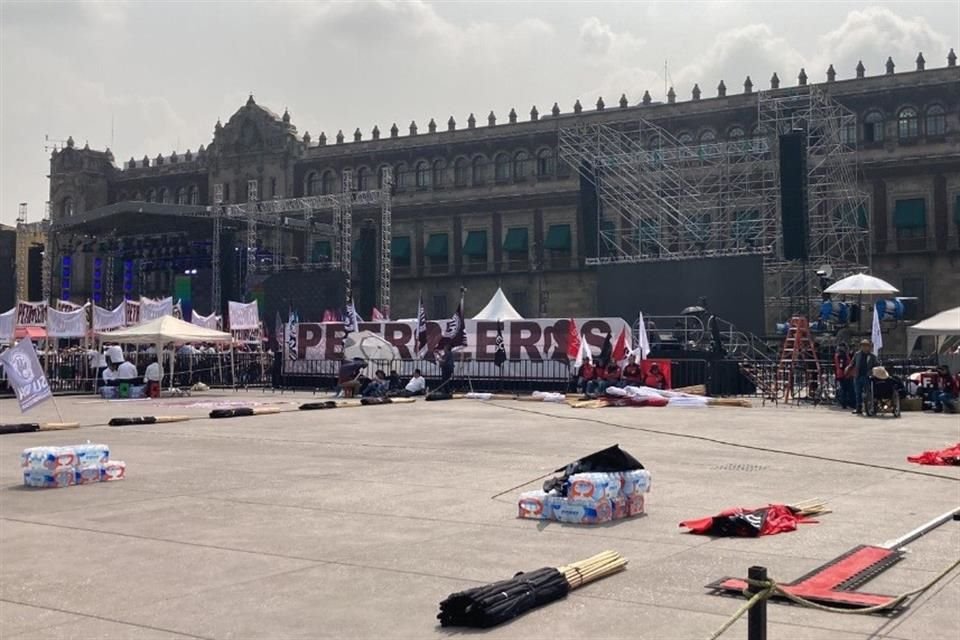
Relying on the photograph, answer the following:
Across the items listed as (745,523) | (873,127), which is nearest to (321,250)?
(873,127)

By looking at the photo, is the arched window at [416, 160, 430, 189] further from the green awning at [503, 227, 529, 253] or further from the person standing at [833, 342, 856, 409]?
the person standing at [833, 342, 856, 409]

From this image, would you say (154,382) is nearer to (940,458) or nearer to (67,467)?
(67,467)

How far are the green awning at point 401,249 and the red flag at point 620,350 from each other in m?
39.3

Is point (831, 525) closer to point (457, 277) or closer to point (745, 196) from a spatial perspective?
point (745, 196)

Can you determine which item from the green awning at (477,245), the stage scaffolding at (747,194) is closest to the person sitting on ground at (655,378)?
the stage scaffolding at (747,194)

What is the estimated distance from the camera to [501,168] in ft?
217

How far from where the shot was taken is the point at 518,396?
97.6 feet

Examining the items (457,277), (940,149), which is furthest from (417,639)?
(457,277)

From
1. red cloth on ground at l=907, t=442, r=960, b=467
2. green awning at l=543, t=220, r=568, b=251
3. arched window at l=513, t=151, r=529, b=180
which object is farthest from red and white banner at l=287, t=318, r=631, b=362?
arched window at l=513, t=151, r=529, b=180

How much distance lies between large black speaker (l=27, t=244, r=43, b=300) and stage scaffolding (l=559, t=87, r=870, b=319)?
114ft

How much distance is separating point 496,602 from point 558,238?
188ft

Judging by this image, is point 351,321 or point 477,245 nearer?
point 351,321

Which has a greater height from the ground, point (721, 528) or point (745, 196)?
point (745, 196)

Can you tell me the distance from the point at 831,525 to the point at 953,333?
681 inches
